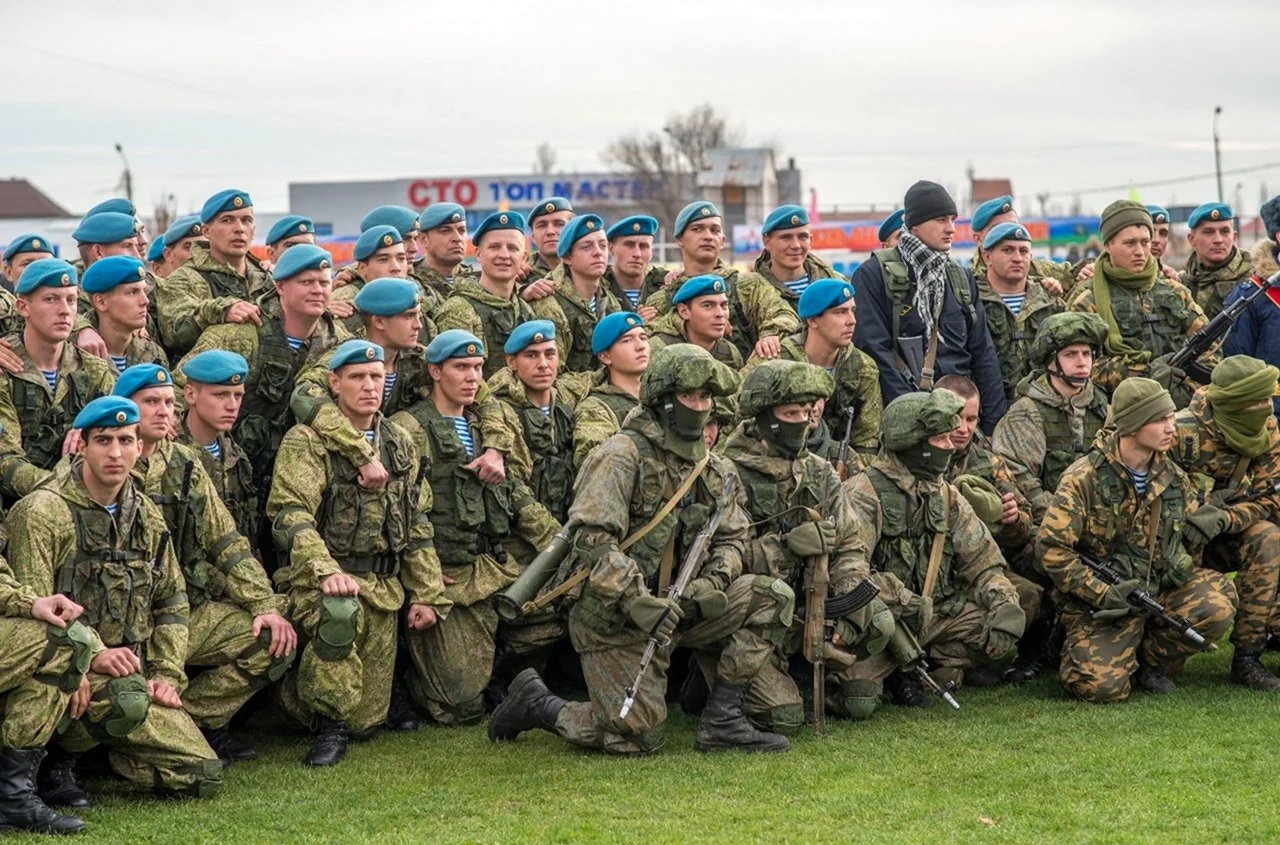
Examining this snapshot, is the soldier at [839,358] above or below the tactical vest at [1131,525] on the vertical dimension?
above

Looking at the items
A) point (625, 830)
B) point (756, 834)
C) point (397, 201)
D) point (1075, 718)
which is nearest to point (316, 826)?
point (625, 830)

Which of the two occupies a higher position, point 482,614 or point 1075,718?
point 482,614

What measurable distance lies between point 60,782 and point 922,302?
5858 millimetres

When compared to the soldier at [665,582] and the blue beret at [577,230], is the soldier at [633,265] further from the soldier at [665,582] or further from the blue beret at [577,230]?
the soldier at [665,582]

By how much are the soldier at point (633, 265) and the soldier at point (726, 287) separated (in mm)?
267

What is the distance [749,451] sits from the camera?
8.79 metres

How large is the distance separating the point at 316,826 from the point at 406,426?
268 cm

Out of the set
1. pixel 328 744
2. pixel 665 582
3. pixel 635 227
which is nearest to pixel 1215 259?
pixel 635 227

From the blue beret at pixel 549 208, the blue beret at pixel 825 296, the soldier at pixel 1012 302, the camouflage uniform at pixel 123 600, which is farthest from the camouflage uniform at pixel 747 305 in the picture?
the camouflage uniform at pixel 123 600

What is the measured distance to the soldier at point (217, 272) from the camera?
387 inches

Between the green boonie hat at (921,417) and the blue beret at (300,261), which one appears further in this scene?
the blue beret at (300,261)

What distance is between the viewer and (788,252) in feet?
36.3

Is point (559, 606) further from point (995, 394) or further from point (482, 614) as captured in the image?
point (995, 394)

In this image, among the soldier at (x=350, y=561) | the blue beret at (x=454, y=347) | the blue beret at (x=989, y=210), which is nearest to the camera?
the soldier at (x=350, y=561)
